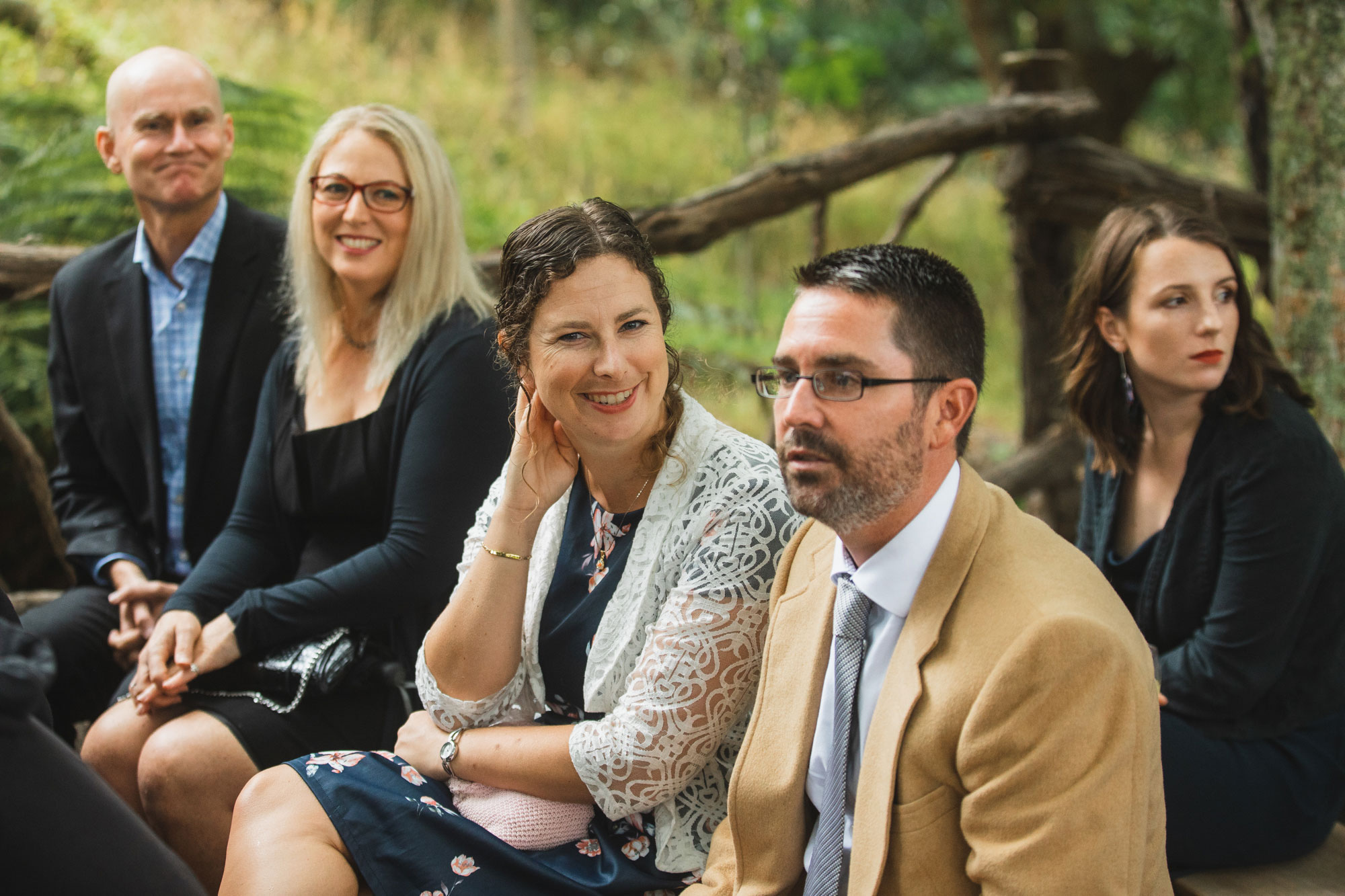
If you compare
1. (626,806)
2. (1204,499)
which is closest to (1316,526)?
(1204,499)

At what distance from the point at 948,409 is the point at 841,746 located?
0.54 meters

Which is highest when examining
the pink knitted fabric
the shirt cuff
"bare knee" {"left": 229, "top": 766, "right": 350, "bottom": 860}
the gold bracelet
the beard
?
the beard

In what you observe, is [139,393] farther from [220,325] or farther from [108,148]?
[108,148]

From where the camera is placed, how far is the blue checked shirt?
131 inches

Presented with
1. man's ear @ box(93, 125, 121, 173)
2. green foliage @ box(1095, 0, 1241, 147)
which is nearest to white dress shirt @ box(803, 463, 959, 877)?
man's ear @ box(93, 125, 121, 173)

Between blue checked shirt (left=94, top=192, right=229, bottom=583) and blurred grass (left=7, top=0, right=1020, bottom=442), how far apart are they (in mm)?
3073

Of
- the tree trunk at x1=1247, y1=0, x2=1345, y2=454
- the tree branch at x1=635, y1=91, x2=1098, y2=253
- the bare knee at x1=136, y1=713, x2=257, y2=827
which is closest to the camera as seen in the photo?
the bare knee at x1=136, y1=713, x2=257, y2=827

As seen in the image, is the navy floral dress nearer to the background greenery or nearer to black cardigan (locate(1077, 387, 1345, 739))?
the background greenery

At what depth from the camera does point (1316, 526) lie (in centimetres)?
227

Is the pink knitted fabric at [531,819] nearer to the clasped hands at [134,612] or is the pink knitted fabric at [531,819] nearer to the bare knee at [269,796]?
the bare knee at [269,796]

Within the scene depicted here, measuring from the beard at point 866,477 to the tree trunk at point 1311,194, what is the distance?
8.37 feet

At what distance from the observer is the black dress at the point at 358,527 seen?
262 centimetres

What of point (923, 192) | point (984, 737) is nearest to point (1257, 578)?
point (984, 737)

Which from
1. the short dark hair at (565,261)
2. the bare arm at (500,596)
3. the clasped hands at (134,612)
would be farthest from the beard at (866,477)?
the clasped hands at (134,612)
